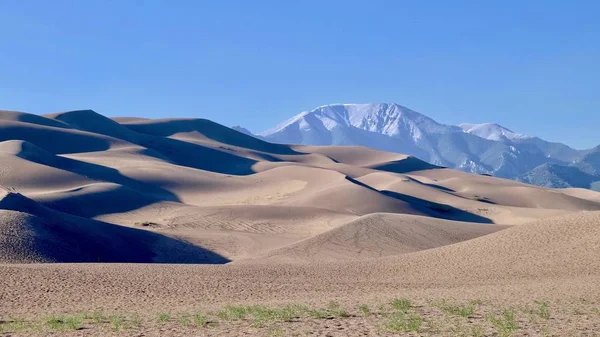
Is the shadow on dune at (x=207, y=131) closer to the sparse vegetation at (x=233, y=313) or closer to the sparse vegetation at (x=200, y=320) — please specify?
the sparse vegetation at (x=233, y=313)

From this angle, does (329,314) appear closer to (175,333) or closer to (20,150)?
(175,333)

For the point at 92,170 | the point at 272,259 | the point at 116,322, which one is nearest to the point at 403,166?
the point at 92,170

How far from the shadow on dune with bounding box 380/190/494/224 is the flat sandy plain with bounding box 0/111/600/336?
0.83ft

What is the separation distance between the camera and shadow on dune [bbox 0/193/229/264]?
26.7 meters

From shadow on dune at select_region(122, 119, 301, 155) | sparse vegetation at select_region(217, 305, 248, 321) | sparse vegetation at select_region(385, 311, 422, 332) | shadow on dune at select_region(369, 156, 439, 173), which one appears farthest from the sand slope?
shadow on dune at select_region(122, 119, 301, 155)

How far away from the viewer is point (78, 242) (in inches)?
1166

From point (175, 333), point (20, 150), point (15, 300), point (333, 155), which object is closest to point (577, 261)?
point (175, 333)

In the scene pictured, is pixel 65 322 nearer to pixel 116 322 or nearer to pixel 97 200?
pixel 116 322

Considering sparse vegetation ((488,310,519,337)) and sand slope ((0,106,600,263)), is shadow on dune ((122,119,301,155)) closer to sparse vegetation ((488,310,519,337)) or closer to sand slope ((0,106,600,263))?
sand slope ((0,106,600,263))

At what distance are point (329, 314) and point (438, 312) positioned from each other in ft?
6.91

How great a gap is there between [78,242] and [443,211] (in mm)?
32029

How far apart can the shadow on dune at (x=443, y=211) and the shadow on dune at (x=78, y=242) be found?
23.9 metres

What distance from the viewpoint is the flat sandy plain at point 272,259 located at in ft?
43.3

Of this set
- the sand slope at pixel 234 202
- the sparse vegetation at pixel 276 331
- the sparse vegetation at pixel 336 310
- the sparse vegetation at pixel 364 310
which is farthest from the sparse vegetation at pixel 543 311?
the sand slope at pixel 234 202
